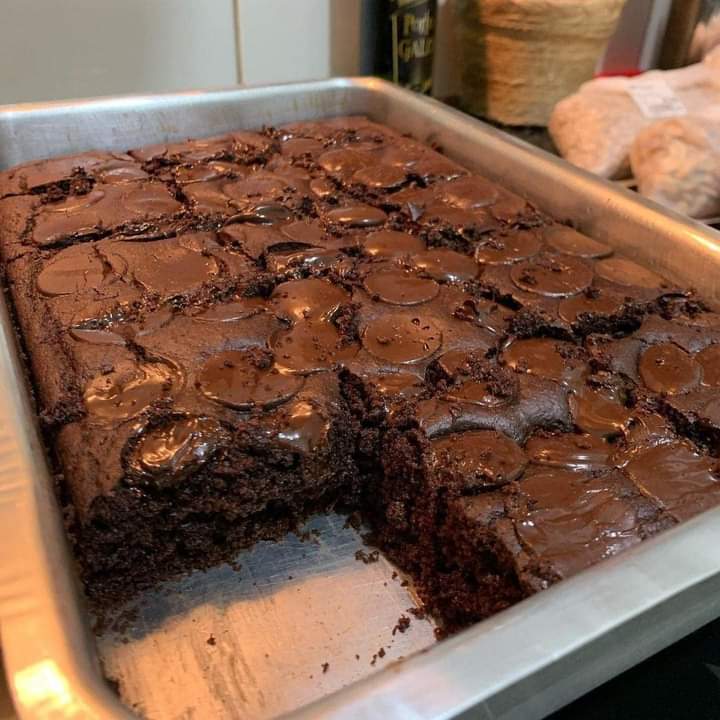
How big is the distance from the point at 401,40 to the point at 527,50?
1.57ft

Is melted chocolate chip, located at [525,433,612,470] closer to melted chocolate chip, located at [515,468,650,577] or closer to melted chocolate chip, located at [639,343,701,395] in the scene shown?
melted chocolate chip, located at [515,468,650,577]

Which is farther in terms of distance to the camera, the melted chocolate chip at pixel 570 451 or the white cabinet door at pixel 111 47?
the white cabinet door at pixel 111 47

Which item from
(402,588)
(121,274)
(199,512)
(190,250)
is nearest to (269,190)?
(190,250)

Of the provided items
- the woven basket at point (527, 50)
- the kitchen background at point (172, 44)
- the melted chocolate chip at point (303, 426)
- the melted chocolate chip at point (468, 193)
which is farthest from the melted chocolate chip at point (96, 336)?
the woven basket at point (527, 50)

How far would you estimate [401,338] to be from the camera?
62.7 inches

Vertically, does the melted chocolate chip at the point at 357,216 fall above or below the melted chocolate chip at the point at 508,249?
above

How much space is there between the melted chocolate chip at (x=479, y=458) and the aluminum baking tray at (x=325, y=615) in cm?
32

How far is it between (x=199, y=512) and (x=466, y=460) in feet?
1.77

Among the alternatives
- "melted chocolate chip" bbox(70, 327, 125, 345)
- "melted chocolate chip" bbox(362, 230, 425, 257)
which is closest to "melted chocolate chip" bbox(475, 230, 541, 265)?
"melted chocolate chip" bbox(362, 230, 425, 257)

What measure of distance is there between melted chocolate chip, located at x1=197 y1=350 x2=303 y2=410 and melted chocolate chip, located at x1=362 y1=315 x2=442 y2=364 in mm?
195

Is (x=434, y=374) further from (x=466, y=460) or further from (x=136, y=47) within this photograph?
(x=136, y=47)

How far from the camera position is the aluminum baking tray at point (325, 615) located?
3.00 ft

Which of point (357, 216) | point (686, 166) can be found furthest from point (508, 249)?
point (686, 166)

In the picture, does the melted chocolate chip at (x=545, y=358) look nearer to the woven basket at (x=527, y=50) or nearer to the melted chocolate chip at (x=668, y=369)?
the melted chocolate chip at (x=668, y=369)
